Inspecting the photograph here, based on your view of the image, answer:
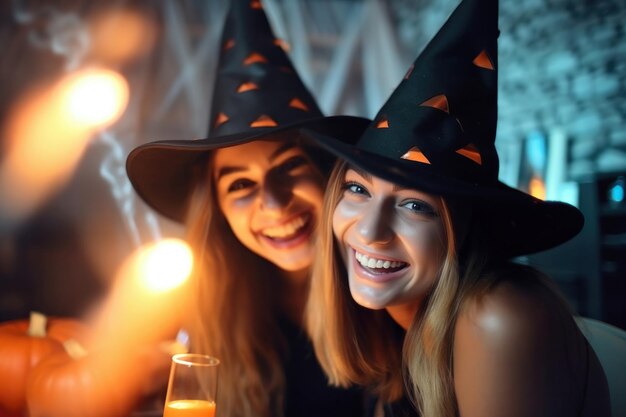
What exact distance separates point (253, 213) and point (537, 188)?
1265mm

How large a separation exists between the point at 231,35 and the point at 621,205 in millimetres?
1466

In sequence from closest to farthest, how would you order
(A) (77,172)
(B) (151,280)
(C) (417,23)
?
(A) (77,172)
(B) (151,280)
(C) (417,23)

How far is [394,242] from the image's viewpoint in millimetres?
1193

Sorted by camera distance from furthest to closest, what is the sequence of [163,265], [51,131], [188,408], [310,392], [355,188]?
[163,265]
[51,131]
[310,392]
[355,188]
[188,408]

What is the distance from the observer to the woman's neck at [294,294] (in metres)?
1.91

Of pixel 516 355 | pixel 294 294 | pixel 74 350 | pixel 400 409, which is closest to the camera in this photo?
pixel 516 355

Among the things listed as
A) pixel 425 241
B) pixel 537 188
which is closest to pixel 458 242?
pixel 425 241

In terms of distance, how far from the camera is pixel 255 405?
171 centimetres

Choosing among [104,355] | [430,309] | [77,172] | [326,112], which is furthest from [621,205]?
[77,172]

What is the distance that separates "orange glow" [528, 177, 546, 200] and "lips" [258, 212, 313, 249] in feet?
3.53

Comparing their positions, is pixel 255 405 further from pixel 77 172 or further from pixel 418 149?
pixel 77 172

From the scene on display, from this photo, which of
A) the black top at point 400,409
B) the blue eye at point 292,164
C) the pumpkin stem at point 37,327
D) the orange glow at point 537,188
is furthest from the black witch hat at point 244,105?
the orange glow at point 537,188

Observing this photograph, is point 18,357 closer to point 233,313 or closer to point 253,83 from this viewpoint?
point 233,313

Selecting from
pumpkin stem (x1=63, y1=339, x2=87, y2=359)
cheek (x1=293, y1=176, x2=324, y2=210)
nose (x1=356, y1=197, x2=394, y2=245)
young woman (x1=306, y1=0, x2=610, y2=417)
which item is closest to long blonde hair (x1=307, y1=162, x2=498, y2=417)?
young woman (x1=306, y1=0, x2=610, y2=417)
